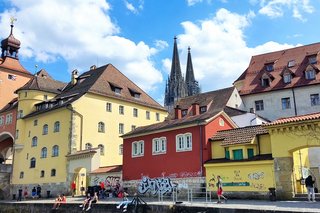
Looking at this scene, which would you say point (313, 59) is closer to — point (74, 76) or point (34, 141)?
point (74, 76)

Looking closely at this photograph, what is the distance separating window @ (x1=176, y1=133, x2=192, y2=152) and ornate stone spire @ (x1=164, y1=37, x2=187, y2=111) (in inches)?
3473

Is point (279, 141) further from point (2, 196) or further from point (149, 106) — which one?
point (2, 196)

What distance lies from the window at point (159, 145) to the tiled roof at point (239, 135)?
15.4ft

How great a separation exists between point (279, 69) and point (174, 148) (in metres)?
27.8

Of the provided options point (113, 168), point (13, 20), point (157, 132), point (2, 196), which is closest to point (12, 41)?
point (13, 20)

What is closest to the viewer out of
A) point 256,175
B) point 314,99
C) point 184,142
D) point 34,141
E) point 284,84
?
point 256,175

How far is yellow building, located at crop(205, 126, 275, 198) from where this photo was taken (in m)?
24.3

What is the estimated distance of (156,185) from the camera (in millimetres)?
30625

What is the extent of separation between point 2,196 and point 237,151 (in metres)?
38.0

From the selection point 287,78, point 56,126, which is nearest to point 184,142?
point 56,126

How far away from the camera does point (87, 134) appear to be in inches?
1706

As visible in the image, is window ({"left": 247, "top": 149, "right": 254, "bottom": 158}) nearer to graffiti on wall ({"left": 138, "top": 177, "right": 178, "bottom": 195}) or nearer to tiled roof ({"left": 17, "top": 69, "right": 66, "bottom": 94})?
graffiti on wall ({"left": 138, "top": 177, "right": 178, "bottom": 195})

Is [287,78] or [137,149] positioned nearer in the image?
[137,149]

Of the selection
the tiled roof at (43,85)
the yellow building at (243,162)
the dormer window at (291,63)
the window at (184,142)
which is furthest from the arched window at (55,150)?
the dormer window at (291,63)
